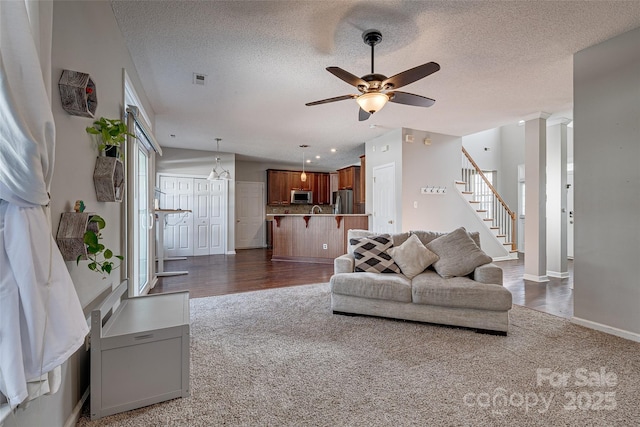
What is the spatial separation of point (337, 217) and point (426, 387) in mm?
4600

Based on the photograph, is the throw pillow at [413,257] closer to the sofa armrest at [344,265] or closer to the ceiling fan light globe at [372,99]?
the sofa armrest at [344,265]

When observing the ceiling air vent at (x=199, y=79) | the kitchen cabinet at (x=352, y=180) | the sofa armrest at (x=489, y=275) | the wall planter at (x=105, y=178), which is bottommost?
the sofa armrest at (x=489, y=275)

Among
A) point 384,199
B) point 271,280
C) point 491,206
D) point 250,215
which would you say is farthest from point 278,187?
point 491,206

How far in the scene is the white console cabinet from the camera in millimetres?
1528

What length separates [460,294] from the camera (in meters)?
2.56

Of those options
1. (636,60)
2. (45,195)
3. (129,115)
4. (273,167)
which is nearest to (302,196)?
(273,167)

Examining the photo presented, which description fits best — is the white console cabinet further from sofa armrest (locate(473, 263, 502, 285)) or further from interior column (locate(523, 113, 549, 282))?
interior column (locate(523, 113, 549, 282))

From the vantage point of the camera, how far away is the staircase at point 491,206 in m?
6.48

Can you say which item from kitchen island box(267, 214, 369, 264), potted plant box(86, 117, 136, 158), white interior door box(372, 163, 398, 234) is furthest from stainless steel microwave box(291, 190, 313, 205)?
potted plant box(86, 117, 136, 158)

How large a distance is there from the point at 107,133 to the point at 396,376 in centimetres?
241

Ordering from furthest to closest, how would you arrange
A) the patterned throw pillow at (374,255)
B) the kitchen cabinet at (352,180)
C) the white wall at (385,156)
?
the kitchen cabinet at (352,180)
the white wall at (385,156)
the patterned throw pillow at (374,255)

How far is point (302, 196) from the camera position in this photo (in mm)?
9047

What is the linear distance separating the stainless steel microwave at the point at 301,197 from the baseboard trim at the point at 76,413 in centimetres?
749

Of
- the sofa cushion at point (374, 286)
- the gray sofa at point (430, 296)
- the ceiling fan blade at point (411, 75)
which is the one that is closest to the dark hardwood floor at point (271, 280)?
the gray sofa at point (430, 296)
